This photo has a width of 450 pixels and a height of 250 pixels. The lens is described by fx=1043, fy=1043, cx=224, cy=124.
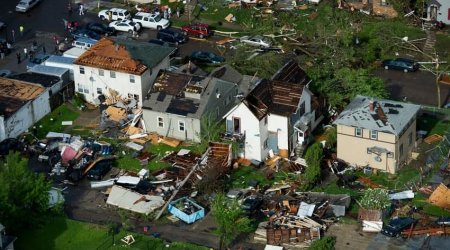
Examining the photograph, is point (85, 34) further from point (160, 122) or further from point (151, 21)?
point (160, 122)

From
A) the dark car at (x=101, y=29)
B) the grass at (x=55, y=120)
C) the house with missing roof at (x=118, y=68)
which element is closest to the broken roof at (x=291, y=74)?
the house with missing roof at (x=118, y=68)

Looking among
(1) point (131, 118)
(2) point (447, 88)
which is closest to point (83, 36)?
(1) point (131, 118)

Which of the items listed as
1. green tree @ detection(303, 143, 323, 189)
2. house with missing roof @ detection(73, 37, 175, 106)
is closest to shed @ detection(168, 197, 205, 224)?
green tree @ detection(303, 143, 323, 189)

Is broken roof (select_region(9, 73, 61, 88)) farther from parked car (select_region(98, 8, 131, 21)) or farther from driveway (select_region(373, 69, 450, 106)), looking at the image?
driveway (select_region(373, 69, 450, 106))

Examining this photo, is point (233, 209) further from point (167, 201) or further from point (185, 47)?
point (185, 47)

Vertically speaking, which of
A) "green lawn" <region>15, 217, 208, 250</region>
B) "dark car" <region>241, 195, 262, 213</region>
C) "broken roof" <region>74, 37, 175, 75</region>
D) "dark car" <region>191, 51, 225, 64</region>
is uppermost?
"broken roof" <region>74, 37, 175, 75</region>

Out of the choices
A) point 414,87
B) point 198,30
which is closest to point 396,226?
point 414,87

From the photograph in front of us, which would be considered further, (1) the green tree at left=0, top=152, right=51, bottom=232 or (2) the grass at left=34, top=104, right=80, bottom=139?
(2) the grass at left=34, top=104, right=80, bottom=139
